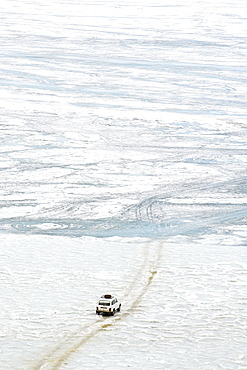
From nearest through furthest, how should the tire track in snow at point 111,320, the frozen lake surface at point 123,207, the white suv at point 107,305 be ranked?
1. the tire track in snow at point 111,320
2. the frozen lake surface at point 123,207
3. the white suv at point 107,305

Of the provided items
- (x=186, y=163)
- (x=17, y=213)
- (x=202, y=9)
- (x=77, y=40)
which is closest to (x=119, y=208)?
(x=17, y=213)

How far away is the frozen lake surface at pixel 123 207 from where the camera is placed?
7797 mm

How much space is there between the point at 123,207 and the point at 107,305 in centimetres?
461

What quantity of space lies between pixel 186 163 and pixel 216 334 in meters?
7.92

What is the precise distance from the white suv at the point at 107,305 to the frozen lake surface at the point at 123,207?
11 centimetres

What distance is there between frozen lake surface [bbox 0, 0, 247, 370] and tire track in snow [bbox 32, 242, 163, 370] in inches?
0.9

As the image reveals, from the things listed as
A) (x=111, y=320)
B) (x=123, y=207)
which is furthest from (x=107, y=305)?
(x=123, y=207)

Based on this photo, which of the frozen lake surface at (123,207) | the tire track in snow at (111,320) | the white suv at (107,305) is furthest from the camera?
the white suv at (107,305)

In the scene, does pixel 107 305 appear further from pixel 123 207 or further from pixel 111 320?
pixel 123 207

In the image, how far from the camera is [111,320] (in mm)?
8234

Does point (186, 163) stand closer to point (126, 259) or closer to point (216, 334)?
point (126, 259)

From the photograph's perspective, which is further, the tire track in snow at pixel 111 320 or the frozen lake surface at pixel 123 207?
the frozen lake surface at pixel 123 207

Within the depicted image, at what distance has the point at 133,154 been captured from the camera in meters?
16.3

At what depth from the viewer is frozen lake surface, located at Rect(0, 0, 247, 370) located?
7797 millimetres
